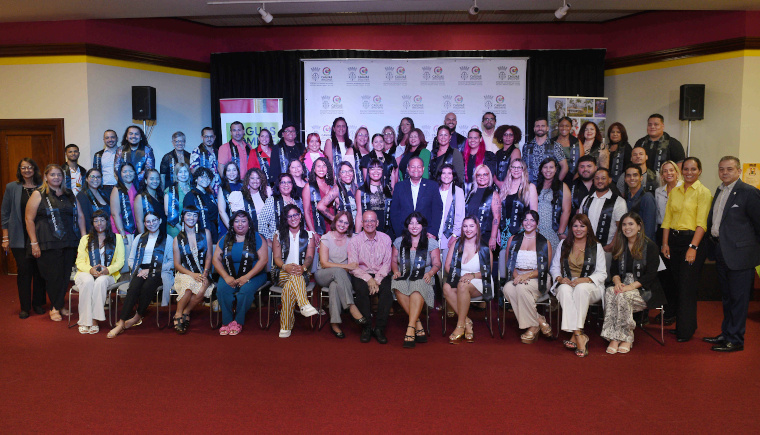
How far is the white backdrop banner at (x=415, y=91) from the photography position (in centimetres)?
724

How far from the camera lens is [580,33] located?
295 inches

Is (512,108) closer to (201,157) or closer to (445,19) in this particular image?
(445,19)

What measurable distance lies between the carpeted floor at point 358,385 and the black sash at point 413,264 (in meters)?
0.51

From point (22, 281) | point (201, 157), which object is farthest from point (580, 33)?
point (22, 281)

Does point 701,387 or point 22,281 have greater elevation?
point 22,281

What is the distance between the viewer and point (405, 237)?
4.50 meters

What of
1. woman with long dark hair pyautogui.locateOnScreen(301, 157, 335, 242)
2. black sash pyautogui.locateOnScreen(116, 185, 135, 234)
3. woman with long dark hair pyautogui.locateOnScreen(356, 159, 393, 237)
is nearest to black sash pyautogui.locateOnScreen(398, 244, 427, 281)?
woman with long dark hair pyautogui.locateOnScreen(356, 159, 393, 237)

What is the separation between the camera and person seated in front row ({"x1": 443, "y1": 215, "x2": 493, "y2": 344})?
14.0 feet

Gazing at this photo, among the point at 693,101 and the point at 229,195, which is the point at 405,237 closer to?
the point at 229,195

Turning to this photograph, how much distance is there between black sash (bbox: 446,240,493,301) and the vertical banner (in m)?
4.05

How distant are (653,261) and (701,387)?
1129 millimetres

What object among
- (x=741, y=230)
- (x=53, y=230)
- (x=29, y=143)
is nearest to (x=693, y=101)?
(x=741, y=230)

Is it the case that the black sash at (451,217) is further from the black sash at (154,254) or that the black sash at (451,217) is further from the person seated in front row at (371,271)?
the black sash at (154,254)

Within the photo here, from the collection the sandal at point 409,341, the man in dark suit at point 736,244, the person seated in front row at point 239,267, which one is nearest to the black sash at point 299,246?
the person seated in front row at point 239,267
